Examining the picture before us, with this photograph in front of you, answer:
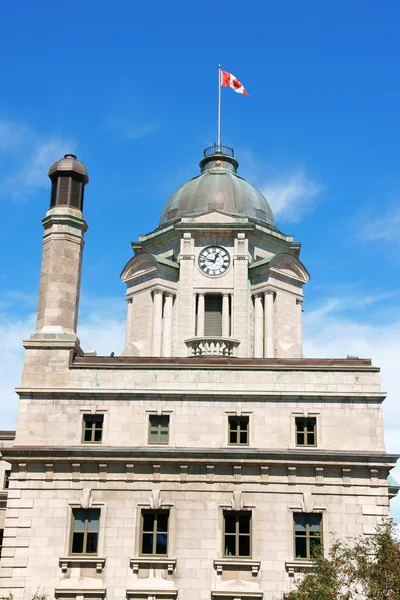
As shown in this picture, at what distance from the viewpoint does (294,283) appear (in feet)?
173

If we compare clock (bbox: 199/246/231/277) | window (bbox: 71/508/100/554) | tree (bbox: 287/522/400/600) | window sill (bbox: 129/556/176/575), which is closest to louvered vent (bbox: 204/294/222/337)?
clock (bbox: 199/246/231/277)

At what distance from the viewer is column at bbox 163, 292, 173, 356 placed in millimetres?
50156

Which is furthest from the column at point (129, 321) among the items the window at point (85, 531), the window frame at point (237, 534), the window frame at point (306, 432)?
the window frame at point (237, 534)

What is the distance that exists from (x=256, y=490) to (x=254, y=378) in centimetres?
464

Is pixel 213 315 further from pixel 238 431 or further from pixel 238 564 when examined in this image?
pixel 238 564

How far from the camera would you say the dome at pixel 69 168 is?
4022 cm

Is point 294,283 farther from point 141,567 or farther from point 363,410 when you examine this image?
point 141,567

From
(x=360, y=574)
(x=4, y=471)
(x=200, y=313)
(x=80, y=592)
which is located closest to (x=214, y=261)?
(x=200, y=313)

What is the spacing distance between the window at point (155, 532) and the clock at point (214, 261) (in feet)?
69.3

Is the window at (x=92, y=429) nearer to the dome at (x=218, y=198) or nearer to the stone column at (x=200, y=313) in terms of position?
the stone column at (x=200, y=313)

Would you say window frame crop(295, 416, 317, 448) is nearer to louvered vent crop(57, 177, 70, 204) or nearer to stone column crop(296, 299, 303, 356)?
louvered vent crop(57, 177, 70, 204)

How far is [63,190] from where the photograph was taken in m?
40.2

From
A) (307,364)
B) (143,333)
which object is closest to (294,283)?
(143,333)

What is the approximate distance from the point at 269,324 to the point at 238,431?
56.0 ft
